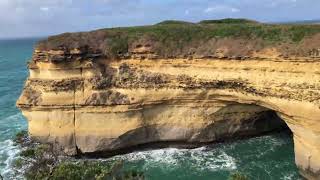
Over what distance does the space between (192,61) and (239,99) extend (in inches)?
137

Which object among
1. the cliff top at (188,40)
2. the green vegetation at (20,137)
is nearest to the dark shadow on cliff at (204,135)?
the cliff top at (188,40)

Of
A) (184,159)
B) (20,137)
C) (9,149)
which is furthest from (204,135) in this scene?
(9,149)

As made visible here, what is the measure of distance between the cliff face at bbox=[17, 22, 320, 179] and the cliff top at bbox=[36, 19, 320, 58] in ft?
0.20

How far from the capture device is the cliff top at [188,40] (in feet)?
85.3

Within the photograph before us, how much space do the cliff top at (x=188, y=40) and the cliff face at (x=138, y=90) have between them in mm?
61

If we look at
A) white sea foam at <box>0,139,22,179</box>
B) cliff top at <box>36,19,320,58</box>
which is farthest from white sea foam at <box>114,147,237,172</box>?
white sea foam at <box>0,139,22,179</box>

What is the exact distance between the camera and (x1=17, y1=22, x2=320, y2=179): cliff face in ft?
90.5

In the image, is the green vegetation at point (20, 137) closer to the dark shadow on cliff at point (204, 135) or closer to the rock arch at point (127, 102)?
the rock arch at point (127, 102)

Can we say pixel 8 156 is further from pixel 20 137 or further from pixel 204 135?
pixel 204 135

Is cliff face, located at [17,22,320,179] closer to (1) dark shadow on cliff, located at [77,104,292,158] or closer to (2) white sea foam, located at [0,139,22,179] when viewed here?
(1) dark shadow on cliff, located at [77,104,292,158]

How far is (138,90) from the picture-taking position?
28.6m

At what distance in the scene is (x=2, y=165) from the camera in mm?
28578

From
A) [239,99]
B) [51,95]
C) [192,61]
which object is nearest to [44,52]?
[51,95]

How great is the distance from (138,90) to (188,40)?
4.27 meters
